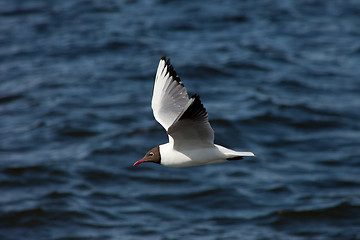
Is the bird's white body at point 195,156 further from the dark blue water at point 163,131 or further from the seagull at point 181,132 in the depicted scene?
the dark blue water at point 163,131

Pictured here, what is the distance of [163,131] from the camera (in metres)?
12.0

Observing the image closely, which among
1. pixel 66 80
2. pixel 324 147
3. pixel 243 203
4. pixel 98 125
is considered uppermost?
pixel 66 80

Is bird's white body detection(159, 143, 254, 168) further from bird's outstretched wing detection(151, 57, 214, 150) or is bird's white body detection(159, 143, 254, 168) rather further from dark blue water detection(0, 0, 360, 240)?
dark blue water detection(0, 0, 360, 240)

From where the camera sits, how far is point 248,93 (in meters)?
13.2

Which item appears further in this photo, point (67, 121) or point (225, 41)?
point (225, 41)

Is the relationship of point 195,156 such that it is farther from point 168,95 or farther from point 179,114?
point 168,95

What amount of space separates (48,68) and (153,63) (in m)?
2.47

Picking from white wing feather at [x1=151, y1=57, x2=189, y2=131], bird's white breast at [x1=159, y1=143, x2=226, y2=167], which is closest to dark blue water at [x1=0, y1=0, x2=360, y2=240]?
white wing feather at [x1=151, y1=57, x2=189, y2=131]

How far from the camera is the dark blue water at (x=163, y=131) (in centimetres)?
1005

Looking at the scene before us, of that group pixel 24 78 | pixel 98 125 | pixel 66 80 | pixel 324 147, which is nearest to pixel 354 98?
pixel 324 147

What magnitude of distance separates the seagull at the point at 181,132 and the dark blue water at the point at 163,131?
400 centimetres

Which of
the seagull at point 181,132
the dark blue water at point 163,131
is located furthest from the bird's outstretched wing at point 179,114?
the dark blue water at point 163,131

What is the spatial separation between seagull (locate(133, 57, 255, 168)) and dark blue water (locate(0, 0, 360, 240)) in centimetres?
400

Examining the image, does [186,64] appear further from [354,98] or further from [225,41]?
[354,98]
